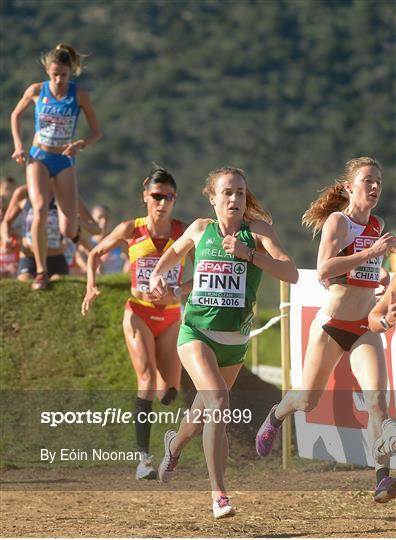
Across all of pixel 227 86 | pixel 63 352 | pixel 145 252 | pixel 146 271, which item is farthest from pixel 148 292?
pixel 227 86

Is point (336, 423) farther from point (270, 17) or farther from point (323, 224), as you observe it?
point (270, 17)

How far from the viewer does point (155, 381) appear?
387 inches

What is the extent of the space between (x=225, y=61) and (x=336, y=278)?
63.3 m

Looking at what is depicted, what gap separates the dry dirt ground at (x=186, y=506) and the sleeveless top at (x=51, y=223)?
324 cm

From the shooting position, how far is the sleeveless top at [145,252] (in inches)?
384

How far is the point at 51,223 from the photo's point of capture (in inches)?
534

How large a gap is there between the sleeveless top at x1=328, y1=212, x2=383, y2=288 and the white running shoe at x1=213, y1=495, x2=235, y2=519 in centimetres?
164

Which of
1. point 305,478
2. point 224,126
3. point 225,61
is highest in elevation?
point 225,61

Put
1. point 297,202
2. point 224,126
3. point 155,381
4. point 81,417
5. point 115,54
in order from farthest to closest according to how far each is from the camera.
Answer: point 115,54 → point 224,126 → point 297,202 → point 81,417 → point 155,381

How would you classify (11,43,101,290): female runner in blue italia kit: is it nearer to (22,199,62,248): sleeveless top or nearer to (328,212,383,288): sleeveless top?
(22,199,62,248): sleeveless top

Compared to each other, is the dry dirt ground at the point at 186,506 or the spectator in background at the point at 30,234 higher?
the spectator in background at the point at 30,234

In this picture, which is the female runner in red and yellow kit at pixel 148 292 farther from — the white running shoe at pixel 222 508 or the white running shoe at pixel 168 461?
the white running shoe at pixel 222 508

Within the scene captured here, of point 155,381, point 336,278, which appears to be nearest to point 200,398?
point 336,278

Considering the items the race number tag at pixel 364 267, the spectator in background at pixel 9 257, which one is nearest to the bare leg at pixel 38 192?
the spectator in background at pixel 9 257
